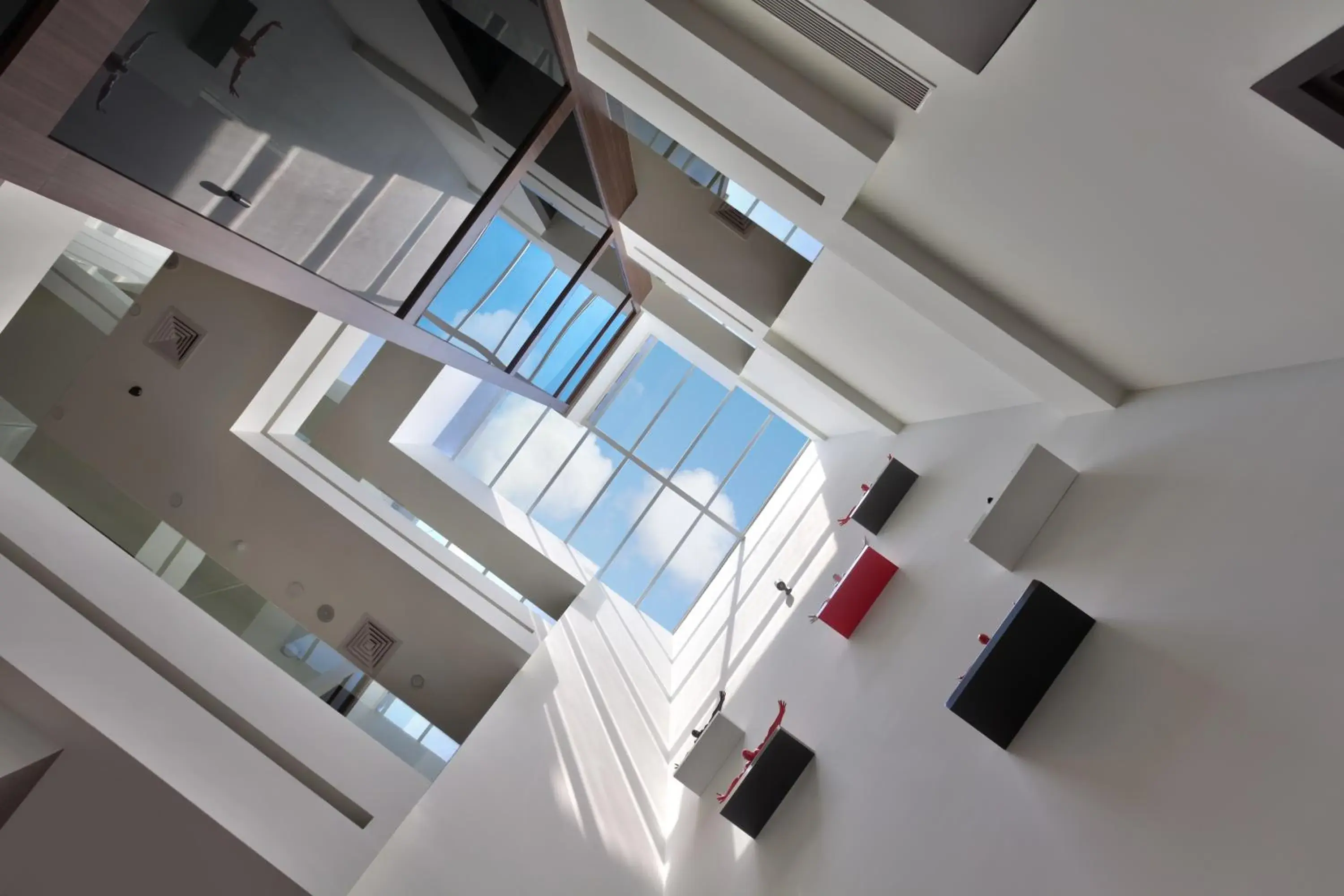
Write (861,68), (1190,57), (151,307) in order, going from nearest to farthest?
(1190,57) < (861,68) < (151,307)

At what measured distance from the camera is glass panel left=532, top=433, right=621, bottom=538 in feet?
44.5

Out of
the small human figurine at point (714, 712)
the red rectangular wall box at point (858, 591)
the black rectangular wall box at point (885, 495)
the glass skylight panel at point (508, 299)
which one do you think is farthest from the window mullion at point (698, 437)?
the red rectangular wall box at point (858, 591)

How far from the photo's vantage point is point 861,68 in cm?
254

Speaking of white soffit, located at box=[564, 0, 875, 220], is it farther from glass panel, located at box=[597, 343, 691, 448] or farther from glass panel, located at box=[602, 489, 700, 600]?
glass panel, located at box=[602, 489, 700, 600]

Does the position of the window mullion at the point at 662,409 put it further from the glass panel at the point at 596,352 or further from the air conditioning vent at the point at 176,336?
the air conditioning vent at the point at 176,336

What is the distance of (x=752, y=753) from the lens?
428 centimetres

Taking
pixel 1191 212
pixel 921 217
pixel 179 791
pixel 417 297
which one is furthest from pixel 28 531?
pixel 1191 212

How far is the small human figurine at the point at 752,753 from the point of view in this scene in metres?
4.00

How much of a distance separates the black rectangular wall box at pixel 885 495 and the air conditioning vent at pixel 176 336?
6368 millimetres

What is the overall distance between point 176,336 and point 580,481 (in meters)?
6.60

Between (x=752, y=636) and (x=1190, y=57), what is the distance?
17.2 ft

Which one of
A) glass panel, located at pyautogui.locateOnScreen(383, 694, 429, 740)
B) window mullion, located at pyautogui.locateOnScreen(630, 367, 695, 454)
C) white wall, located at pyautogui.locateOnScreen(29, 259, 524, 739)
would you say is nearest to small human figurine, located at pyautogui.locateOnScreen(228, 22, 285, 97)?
glass panel, located at pyautogui.locateOnScreen(383, 694, 429, 740)

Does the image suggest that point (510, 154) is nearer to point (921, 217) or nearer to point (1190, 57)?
point (921, 217)

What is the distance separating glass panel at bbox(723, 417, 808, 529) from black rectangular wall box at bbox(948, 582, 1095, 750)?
10808 millimetres
